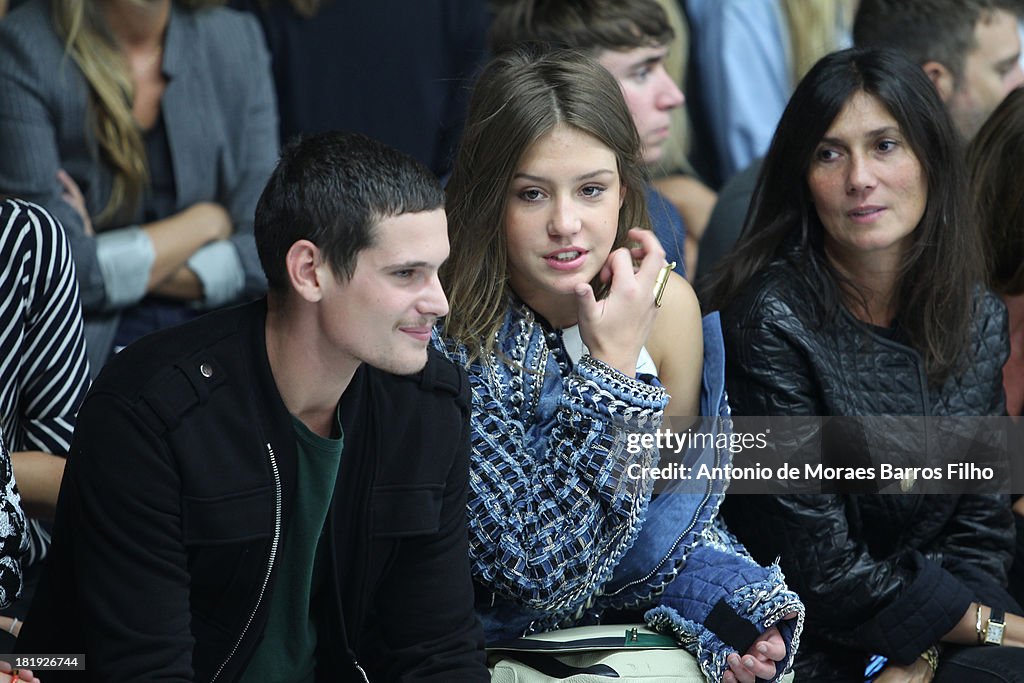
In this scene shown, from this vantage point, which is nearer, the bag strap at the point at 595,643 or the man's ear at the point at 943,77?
the bag strap at the point at 595,643

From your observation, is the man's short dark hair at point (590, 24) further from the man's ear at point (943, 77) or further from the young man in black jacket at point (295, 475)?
the young man in black jacket at point (295, 475)

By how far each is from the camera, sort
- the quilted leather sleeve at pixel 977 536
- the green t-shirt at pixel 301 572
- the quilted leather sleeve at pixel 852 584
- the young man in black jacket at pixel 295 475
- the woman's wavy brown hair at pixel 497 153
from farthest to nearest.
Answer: the quilted leather sleeve at pixel 977 536 → the quilted leather sleeve at pixel 852 584 → the woman's wavy brown hair at pixel 497 153 → the green t-shirt at pixel 301 572 → the young man in black jacket at pixel 295 475

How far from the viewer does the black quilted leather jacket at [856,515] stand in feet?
8.44

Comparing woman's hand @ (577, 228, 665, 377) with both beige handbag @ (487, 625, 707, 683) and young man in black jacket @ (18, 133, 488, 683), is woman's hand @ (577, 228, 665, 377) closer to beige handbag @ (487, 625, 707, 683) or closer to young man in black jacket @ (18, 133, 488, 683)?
young man in black jacket @ (18, 133, 488, 683)

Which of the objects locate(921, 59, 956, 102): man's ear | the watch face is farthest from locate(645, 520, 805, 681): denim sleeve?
locate(921, 59, 956, 102): man's ear

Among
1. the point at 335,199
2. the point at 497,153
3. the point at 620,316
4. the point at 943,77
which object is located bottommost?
the point at 620,316

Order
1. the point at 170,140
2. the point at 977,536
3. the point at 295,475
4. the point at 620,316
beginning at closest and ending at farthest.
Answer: the point at 295,475
the point at 620,316
the point at 977,536
the point at 170,140

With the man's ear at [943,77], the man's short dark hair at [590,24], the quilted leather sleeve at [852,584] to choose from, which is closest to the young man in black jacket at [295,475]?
the quilted leather sleeve at [852,584]

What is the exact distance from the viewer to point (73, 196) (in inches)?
129

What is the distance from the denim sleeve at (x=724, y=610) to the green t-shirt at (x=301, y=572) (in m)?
0.65

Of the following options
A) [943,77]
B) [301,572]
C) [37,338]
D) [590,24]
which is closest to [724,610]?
[301,572]

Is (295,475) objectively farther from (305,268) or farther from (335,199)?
(335,199)

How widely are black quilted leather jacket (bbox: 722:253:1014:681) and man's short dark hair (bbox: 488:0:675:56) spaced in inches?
36.8

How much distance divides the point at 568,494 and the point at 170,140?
5.37 ft
